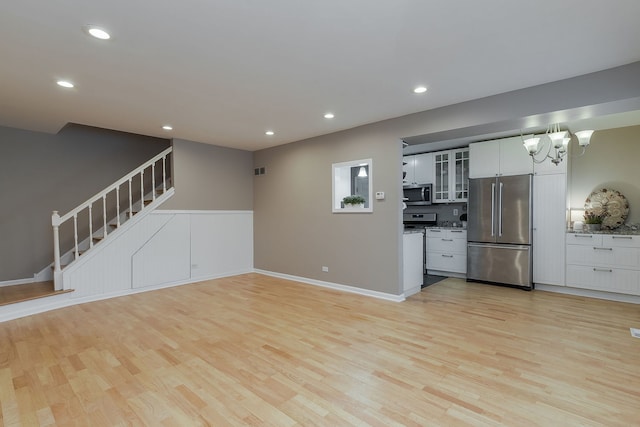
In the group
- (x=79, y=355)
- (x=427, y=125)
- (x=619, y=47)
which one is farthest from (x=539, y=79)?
(x=79, y=355)

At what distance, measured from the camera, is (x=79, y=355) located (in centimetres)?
272

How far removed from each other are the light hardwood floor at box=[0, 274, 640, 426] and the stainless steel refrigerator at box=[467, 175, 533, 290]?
0.86 meters

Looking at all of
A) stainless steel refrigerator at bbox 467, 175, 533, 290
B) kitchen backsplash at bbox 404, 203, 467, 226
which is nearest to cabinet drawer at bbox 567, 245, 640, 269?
stainless steel refrigerator at bbox 467, 175, 533, 290

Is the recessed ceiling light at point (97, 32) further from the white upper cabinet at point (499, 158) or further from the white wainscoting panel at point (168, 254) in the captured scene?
the white upper cabinet at point (499, 158)

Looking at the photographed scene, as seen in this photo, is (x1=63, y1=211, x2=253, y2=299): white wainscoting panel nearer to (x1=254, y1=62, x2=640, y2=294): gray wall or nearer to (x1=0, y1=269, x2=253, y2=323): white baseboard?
(x1=0, y1=269, x2=253, y2=323): white baseboard

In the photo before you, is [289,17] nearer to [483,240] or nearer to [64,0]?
[64,0]

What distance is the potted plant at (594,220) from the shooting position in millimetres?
4750

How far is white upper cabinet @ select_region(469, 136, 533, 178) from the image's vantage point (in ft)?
16.5

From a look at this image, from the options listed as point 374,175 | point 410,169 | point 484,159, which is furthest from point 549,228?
point 374,175

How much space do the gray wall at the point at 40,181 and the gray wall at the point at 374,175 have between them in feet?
9.76

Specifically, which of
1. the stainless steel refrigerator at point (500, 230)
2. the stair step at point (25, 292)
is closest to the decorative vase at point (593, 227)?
the stainless steel refrigerator at point (500, 230)

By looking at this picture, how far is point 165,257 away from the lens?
17.4 feet

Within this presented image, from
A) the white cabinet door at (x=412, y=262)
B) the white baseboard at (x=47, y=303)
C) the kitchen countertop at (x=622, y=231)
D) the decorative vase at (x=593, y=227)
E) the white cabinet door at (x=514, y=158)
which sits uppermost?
the white cabinet door at (x=514, y=158)

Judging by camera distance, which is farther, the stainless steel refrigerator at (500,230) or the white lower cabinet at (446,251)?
the white lower cabinet at (446,251)
